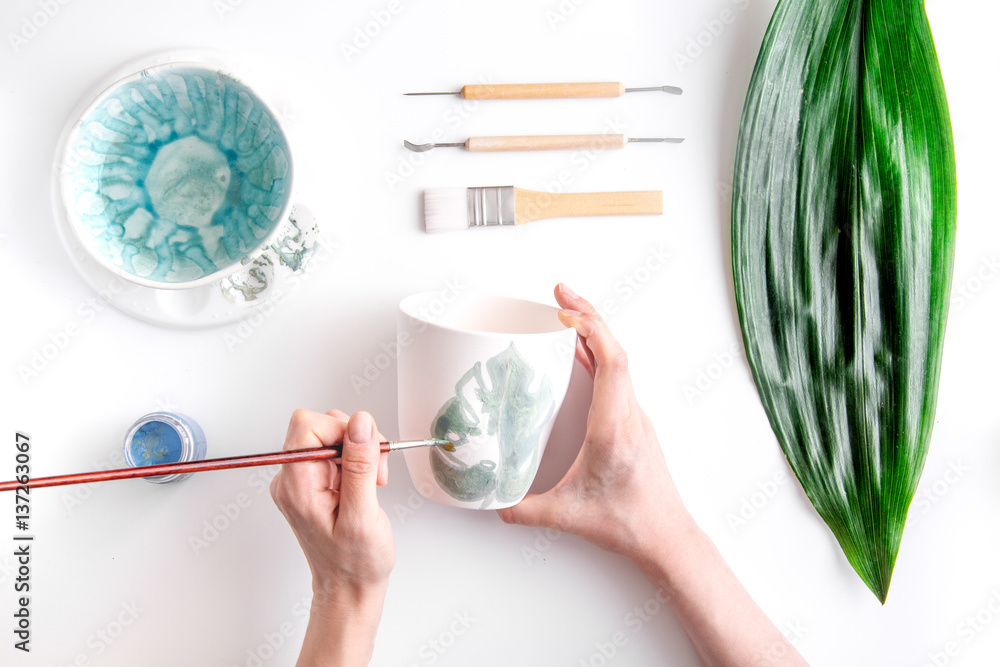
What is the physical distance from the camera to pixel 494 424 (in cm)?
56

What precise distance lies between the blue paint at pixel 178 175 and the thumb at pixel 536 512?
0.42m

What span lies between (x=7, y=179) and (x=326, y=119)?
0.38 meters

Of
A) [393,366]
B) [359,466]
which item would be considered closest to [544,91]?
[393,366]

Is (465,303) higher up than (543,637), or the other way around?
(465,303)

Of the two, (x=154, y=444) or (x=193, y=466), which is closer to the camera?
(x=193, y=466)

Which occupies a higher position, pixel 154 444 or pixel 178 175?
pixel 178 175

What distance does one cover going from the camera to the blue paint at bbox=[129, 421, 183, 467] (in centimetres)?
69

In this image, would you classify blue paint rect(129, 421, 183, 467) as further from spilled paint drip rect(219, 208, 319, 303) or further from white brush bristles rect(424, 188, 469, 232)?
white brush bristles rect(424, 188, 469, 232)

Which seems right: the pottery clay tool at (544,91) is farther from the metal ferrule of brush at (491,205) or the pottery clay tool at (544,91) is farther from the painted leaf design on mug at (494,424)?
the painted leaf design on mug at (494,424)

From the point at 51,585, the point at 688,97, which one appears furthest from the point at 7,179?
the point at 688,97

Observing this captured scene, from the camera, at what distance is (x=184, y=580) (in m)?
0.71

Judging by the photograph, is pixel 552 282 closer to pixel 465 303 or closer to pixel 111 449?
pixel 465 303

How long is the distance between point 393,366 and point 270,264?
19 cm

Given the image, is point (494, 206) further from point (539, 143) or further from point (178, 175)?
point (178, 175)
